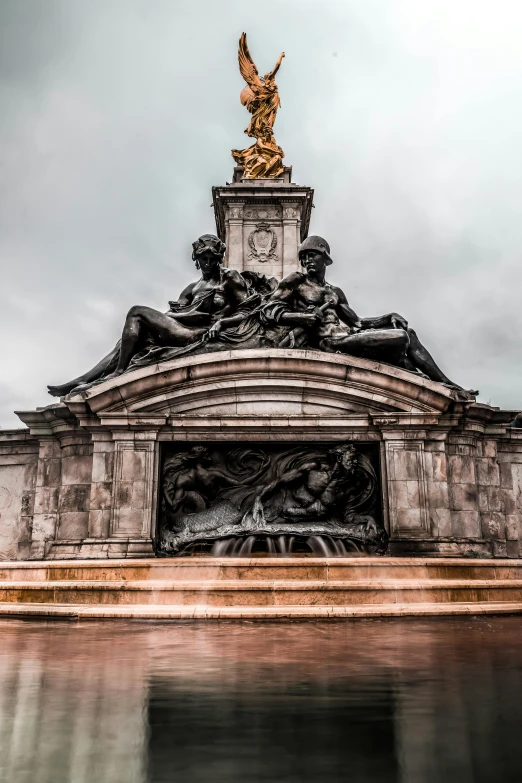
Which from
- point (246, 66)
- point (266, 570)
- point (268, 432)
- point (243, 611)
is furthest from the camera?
point (246, 66)

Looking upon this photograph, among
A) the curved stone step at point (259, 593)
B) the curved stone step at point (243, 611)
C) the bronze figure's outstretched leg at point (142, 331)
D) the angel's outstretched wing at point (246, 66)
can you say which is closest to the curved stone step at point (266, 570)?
the curved stone step at point (259, 593)

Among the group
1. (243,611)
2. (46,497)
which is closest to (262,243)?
(46,497)

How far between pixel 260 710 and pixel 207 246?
12649mm

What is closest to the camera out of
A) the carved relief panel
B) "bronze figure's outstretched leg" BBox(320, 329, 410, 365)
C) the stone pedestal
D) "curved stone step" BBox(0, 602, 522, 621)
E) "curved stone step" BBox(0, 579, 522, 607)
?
"curved stone step" BBox(0, 602, 522, 621)

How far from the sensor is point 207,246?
14617 millimetres

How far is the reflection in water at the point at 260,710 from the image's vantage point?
216cm

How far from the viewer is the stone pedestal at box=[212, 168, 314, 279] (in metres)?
17.5

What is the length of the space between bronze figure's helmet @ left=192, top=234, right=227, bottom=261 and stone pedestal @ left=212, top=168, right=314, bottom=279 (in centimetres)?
261

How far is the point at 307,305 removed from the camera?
13.7m

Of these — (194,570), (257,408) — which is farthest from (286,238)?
(194,570)

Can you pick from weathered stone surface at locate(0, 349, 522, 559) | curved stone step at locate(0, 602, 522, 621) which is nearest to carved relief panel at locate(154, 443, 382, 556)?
weathered stone surface at locate(0, 349, 522, 559)

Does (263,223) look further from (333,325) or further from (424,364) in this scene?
(424,364)

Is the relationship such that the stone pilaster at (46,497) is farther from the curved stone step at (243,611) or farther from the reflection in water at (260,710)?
the reflection in water at (260,710)

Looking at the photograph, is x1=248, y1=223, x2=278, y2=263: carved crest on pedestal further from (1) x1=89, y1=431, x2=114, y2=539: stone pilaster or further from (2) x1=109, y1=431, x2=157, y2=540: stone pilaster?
(1) x1=89, y1=431, x2=114, y2=539: stone pilaster
